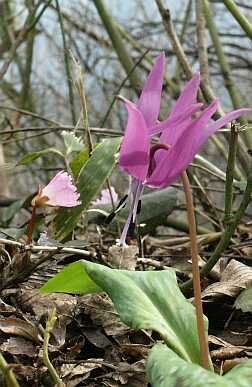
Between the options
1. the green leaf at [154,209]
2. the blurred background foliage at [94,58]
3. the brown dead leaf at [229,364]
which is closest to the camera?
the brown dead leaf at [229,364]

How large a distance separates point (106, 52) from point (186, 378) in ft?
13.8

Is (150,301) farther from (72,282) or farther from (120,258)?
(120,258)

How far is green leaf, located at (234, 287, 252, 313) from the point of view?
3.35 feet

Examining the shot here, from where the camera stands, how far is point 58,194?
4.02 feet

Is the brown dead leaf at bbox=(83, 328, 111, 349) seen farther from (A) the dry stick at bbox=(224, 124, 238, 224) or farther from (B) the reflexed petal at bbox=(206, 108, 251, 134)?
(B) the reflexed petal at bbox=(206, 108, 251, 134)

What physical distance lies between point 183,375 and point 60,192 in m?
0.65

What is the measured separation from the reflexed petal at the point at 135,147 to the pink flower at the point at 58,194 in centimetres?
49

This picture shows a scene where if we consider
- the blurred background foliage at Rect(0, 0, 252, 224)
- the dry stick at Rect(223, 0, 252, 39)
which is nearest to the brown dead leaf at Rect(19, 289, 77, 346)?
the dry stick at Rect(223, 0, 252, 39)

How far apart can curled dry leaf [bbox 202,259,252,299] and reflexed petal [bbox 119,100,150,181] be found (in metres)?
0.43

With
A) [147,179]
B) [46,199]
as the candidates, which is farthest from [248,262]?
[147,179]

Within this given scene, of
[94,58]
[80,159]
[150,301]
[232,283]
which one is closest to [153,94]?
[150,301]

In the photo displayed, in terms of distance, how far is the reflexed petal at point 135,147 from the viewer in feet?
2.24

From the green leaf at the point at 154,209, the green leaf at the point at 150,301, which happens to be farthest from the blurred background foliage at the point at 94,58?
the green leaf at the point at 150,301

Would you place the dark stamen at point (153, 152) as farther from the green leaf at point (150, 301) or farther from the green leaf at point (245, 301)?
the green leaf at point (245, 301)
